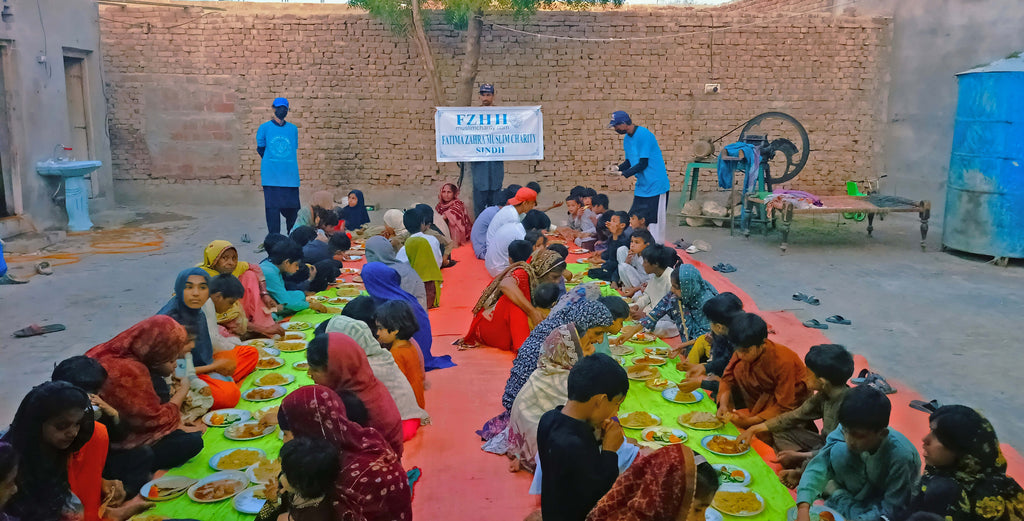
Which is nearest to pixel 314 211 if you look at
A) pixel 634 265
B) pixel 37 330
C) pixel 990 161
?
pixel 37 330

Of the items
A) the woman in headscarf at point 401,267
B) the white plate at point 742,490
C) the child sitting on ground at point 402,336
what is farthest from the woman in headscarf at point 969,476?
the woman in headscarf at point 401,267

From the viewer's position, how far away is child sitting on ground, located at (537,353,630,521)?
2801mm

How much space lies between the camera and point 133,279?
8.20m

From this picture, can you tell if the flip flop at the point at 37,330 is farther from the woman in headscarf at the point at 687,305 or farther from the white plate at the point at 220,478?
the woman in headscarf at the point at 687,305

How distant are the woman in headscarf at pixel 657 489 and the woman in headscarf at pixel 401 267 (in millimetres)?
3701

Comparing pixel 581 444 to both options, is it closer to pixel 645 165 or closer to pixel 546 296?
pixel 546 296

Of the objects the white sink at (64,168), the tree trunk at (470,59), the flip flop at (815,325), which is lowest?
the flip flop at (815,325)

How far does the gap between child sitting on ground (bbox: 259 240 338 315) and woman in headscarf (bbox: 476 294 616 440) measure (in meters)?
2.78

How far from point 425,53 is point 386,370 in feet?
28.7

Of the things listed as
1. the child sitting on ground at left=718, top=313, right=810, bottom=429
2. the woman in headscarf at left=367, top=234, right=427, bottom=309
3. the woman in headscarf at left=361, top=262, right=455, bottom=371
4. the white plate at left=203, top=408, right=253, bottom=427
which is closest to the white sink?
the woman in headscarf at left=367, top=234, right=427, bottom=309

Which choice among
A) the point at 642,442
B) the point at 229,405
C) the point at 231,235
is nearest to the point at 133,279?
the point at 231,235

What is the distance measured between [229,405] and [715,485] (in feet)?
9.97

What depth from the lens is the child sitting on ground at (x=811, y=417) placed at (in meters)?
3.79

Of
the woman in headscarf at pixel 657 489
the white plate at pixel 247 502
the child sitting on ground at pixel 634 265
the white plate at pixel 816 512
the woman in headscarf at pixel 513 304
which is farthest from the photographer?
the child sitting on ground at pixel 634 265
